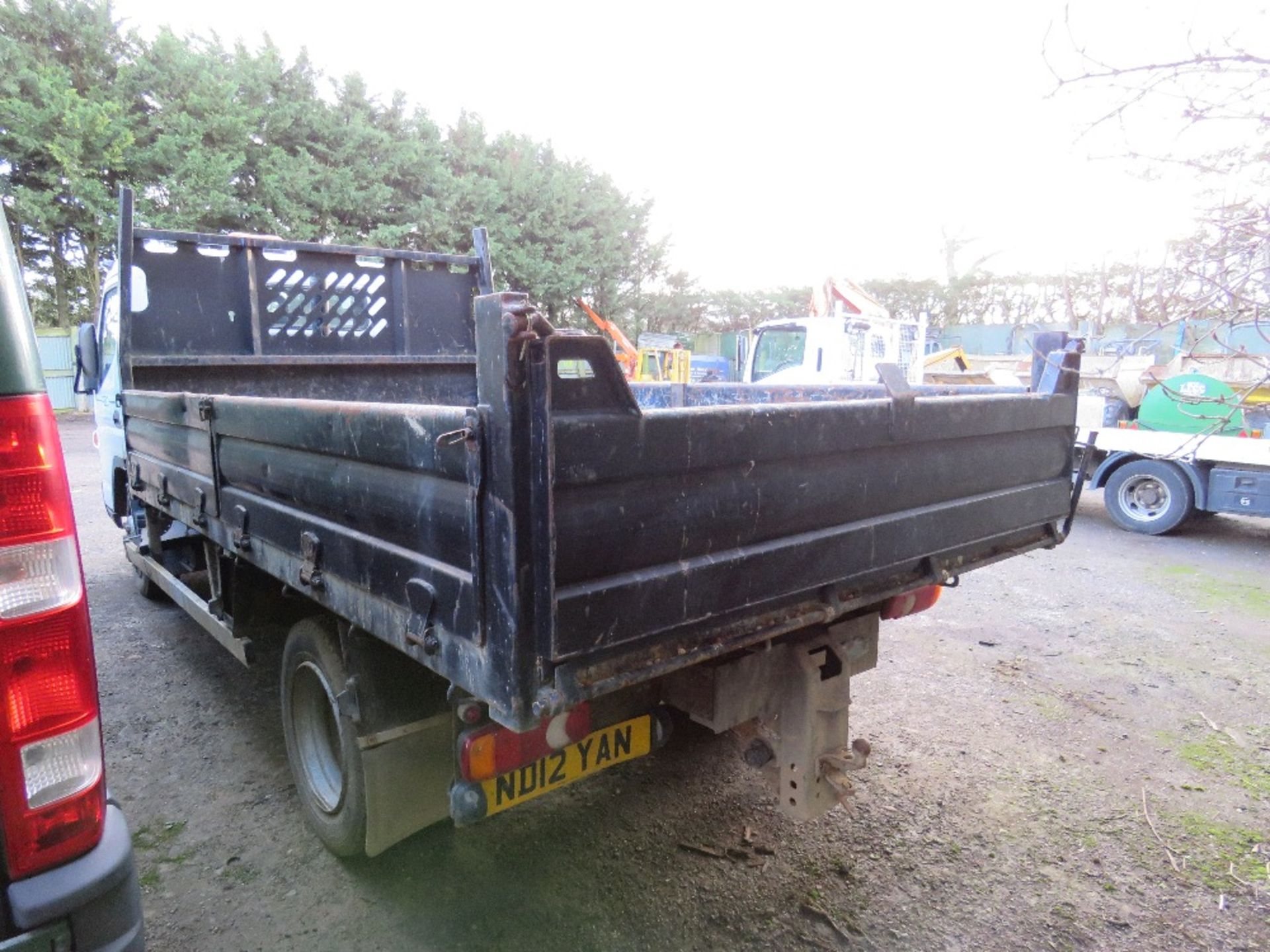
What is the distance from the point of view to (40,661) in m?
1.27

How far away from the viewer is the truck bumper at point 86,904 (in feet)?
3.91

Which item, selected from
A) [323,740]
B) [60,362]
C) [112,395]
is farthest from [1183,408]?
[60,362]

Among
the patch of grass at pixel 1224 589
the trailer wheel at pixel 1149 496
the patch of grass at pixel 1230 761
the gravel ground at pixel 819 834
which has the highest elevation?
the trailer wheel at pixel 1149 496

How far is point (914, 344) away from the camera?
43.0 ft

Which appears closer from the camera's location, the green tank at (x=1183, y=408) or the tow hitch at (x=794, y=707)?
the tow hitch at (x=794, y=707)

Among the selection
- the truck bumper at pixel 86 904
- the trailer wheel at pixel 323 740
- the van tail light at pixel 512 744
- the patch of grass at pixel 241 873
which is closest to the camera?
the truck bumper at pixel 86 904

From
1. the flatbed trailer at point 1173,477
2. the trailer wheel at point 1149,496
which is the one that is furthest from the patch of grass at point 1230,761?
the trailer wheel at point 1149,496

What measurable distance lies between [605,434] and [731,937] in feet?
5.45

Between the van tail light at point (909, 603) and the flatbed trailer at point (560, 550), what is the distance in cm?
2

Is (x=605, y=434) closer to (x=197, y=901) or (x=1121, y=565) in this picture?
(x=197, y=901)

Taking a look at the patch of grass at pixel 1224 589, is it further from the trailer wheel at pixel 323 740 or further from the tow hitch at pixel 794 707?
the trailer wheel at pixel 323 740

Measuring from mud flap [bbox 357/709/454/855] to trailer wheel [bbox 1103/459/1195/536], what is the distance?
7578 mm

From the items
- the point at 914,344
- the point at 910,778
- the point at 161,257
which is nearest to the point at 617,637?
the point at 910,778

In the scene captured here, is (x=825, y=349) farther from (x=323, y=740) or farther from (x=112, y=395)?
(x=323, y=740)
